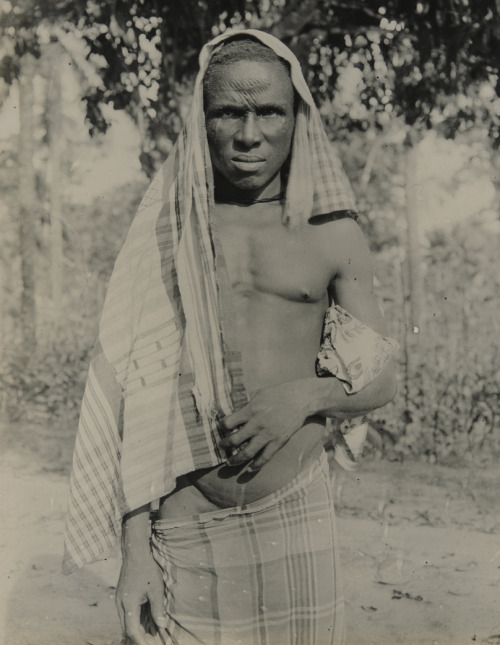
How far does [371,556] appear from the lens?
3496mm

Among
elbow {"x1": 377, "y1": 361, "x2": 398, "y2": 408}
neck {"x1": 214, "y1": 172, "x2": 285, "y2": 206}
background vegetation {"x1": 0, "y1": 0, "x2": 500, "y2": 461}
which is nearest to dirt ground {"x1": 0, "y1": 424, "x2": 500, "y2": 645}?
background vegetation {"x1": 0, "y1": 0, "x2": 500, "y2": 461}

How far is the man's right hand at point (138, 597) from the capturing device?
5.24ft

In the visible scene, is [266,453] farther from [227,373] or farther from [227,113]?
[227,113]

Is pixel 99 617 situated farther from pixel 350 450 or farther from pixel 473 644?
pixel 350 450

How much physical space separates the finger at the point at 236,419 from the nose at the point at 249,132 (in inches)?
21.7

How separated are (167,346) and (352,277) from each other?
0.43 meters

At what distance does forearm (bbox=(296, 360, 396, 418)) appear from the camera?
1.57 meters

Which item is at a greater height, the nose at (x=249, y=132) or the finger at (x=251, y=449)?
the nose at (x=249, y=132)

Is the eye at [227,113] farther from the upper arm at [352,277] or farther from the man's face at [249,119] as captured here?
the upper arm at [352,277]

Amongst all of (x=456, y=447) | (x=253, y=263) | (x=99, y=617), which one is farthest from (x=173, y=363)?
(x=456, y=447)

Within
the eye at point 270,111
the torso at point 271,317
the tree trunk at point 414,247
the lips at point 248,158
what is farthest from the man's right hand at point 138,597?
the tree trunk at point 414,247

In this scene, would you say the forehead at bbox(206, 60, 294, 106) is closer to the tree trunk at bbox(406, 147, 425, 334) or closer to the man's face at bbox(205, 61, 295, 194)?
the man's face at bbox(205, 61, 295, 194)

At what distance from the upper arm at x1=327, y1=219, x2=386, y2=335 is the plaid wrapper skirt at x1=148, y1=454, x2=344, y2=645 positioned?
0.38m

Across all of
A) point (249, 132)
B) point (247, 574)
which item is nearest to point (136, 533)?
point (247, 574)
